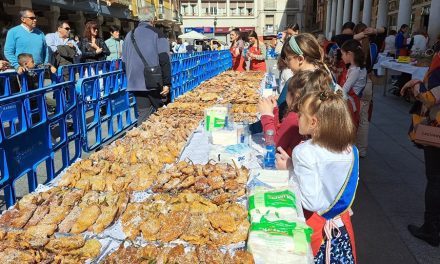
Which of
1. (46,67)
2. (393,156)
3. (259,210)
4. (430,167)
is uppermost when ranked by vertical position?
(46,67)

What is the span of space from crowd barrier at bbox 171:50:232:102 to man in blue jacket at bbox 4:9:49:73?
261cm

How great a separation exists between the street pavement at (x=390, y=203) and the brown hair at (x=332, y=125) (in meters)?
1.33

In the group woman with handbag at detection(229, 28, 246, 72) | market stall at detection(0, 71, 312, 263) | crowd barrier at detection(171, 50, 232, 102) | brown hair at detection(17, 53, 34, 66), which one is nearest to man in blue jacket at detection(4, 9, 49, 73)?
brown hair at detection(17, 53, 34, 66)

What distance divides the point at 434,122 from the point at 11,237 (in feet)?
9.39

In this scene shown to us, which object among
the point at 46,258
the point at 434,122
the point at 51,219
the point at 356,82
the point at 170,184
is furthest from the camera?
the point at 356,82

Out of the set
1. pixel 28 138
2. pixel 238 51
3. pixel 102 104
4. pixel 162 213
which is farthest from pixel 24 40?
pixel 238 51

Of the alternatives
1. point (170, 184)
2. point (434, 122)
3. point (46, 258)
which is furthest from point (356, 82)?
point (46, 258)

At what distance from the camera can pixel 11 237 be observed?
1621 millimetres

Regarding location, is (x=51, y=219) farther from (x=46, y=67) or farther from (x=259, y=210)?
(x=46, y=67)

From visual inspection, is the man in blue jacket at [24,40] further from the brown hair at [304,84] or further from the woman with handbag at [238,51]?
the woman with handbag at [238,51]

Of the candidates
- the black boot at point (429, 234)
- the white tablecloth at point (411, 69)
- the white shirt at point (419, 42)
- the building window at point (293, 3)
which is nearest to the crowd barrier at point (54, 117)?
the black boot at point (429, 234)

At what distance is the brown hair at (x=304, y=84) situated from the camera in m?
2.38

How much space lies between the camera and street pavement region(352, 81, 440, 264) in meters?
2.81

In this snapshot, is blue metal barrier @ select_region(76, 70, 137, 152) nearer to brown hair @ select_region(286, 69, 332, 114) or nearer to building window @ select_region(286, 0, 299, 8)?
brown hair @ select_region(286, 69, 332, 114)
